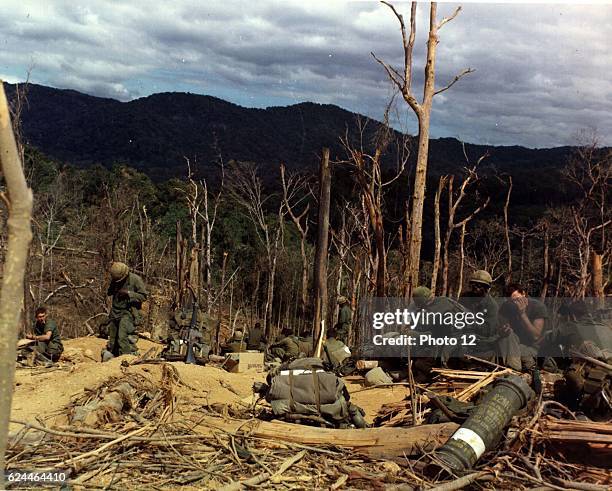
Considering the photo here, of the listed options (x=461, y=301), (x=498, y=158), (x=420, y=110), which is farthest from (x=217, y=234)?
(x=498, y=158)

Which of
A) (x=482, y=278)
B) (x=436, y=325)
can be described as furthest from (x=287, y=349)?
(x=482, y=278)

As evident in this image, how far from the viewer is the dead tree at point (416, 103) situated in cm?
1095

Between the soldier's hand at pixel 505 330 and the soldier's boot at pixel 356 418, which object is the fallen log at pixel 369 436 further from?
the soldier's hand at pixel 505 330

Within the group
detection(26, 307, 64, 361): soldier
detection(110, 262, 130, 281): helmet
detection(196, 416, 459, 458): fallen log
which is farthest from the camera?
detection(26, 307, 64, 361): soldier

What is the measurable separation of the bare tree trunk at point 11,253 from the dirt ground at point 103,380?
13.1ft

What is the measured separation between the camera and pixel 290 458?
4.47m

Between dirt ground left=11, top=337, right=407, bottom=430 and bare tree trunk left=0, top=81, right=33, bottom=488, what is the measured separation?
13.1ft

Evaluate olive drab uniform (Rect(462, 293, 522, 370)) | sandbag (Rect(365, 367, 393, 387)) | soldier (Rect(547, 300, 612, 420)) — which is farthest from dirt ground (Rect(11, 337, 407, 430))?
A: soldier (Rect(547, 300, 612, 420))

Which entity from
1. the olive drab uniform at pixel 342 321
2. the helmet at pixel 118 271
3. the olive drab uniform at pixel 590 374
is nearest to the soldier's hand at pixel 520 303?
the olive drab uniform at pixel 590 374

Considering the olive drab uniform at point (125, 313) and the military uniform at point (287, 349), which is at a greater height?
the olive drab uniform at point (125, 313)

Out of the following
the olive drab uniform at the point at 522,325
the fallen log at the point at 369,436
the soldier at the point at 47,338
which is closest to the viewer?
the fallen log at the point at 369,436

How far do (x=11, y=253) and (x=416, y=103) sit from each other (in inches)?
393

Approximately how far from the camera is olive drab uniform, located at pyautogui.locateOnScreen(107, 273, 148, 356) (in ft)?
28.9

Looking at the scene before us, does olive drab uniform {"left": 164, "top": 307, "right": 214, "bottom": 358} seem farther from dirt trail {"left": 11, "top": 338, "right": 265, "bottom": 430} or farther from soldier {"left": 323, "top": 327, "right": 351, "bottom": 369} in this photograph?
dirt trail {"left": 11, "top": 338, "right": 265, "bottom": 430}
